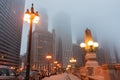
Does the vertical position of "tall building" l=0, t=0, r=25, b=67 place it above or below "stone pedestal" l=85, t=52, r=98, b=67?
above

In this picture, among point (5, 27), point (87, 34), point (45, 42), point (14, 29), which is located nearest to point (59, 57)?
point (45, 42)

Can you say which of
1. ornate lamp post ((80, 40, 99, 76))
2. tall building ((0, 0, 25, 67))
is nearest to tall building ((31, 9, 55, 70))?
tall building ((0, 0, 25, 67))

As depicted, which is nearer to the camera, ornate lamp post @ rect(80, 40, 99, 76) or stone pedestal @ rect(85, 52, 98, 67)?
ornate lamp post @ rect(80, 40, 99, 76)

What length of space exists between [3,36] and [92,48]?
91.3m

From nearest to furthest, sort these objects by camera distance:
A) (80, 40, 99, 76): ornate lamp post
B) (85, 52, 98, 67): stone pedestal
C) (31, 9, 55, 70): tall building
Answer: (80, 40, 99, 76): ornate lamp post < (85, 52, 98, 67): stone pedestal < (31, 9, 55, 70): tall building

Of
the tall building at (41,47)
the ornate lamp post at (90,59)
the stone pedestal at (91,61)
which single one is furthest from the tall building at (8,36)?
the stone pedestal at (91,61)

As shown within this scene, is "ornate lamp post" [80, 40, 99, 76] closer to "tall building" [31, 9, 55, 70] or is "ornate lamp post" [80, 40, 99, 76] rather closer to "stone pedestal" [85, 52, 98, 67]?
"stone pedestal" [85, 52, 98, 67]

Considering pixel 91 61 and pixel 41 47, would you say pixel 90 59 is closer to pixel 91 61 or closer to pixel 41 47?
pixel 91 61

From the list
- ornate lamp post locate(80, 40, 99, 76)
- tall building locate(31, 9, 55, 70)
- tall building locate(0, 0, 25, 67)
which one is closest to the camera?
ornate lamp post locate(80, 40, 99, 76)

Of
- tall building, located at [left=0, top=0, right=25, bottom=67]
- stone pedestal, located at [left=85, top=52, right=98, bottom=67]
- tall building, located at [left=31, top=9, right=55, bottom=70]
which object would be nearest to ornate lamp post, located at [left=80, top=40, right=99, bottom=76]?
stone pedestal, located at [left=85, top=52, right=98, bottom=67]

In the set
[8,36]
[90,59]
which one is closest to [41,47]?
[8,36]

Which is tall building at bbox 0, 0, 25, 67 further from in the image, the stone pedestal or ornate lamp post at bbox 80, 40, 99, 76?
the stone pedestal

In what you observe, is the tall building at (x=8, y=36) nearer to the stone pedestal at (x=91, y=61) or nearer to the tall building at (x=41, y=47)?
the tall building at (x=41, y=47)

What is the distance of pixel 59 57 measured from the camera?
17300 centimetres
